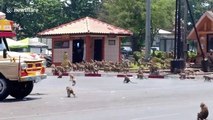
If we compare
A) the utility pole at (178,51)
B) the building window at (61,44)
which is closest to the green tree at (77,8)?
the building window at (61,44)

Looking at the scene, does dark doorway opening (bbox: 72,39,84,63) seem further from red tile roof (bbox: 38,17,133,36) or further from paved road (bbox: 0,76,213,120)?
paved road (bbox: 0,76,213,120)

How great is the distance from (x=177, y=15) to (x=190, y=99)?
17869 mm

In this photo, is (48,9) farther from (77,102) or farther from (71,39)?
(77,102)

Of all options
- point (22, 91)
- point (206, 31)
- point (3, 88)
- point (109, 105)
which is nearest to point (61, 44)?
point (206, 31)

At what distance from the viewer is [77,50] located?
44.5 metres

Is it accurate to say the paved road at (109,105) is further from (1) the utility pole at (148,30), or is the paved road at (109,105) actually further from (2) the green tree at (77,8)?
(2) the green tree at (77,8)

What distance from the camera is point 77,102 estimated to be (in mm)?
17016

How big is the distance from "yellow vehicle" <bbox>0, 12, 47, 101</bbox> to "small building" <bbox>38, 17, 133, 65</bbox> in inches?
951

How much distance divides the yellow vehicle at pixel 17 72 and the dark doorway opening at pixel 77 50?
25.3m

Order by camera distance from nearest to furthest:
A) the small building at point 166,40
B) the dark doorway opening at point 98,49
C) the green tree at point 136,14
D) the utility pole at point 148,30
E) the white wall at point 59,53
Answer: the utility pole at point 148,30 < the white wall at point 59,53 < the dark doorway opening at point 98,49 < the green tree at point 136,14 < the small building at point 166,40

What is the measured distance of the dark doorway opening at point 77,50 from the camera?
4425 cm

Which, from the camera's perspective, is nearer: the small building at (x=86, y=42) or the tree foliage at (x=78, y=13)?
the small building at (x=86, y=42)

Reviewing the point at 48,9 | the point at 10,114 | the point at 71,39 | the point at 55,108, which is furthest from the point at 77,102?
the point at 48,9

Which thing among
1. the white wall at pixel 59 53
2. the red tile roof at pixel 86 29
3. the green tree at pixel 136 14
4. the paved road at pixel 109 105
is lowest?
the paved road at pixel 109 105
